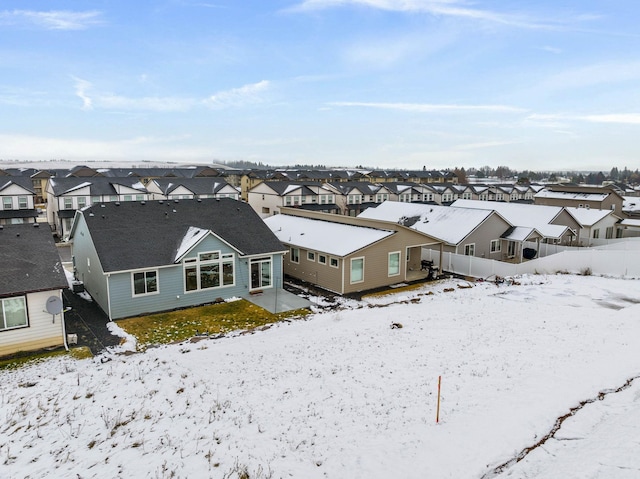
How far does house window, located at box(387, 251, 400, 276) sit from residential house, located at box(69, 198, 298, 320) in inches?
267

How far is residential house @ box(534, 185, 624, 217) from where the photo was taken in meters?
52.1

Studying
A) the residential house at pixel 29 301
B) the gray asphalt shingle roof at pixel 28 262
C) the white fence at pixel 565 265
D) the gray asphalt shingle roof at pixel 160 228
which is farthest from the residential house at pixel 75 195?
the white fence at pixel 565 265

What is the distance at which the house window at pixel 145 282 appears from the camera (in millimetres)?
20938

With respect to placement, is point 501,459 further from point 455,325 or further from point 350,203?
point 350,203

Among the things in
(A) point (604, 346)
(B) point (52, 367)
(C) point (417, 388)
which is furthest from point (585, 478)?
(B) point (52, 367)

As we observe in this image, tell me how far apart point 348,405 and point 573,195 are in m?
54.8

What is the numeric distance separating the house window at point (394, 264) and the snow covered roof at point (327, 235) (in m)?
1.50

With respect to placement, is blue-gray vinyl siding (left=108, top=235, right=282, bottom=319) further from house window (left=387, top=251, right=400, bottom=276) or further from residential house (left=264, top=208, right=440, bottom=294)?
house window (left=387, top=251, right=400, bottom=276)

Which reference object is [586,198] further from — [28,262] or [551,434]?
[28,262]

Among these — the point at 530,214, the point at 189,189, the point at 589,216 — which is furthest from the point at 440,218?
the point at 189,189

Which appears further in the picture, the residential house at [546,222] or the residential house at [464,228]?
the residential house at [546,222]

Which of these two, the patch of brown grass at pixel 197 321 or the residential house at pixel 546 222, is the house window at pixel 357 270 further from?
the residential house at pixel 546 222

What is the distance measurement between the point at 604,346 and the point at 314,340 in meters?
9.90

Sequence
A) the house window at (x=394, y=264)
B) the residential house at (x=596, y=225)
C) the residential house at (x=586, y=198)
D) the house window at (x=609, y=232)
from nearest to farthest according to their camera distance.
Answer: the house window at (x=394, y=264), the residential house at (x=596, y=225), the house window at (x=609, y=232), the residential house at (x=586, y=198)
